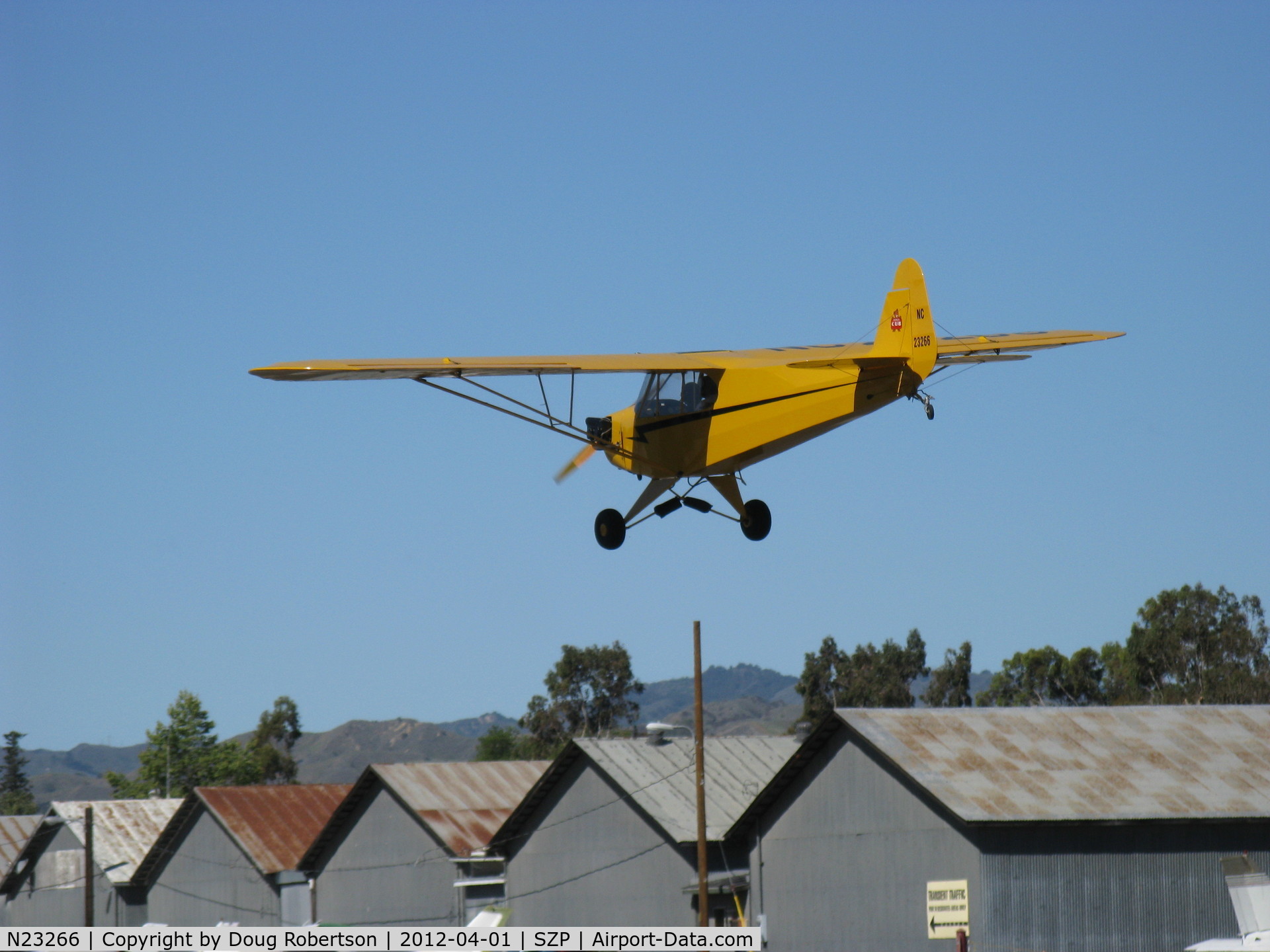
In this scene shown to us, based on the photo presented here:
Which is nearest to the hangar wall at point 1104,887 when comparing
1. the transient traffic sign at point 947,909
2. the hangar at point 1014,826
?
the hangar at point 1014,826

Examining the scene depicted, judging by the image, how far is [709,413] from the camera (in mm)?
23828

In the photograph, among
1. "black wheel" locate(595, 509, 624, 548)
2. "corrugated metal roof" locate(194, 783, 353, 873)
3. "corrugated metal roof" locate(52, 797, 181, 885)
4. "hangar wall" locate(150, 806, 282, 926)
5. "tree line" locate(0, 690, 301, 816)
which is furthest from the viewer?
"tree line" locate(0, 690, 301, 816)

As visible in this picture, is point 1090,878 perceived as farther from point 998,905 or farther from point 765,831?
point 765,831

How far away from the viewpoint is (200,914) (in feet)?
188

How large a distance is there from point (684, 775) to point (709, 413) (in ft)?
76.9

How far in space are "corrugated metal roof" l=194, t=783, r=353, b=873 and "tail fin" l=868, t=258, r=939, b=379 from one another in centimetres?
3702

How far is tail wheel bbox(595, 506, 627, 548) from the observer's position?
83.6 ft

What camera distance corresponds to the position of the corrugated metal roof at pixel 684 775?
43.0 meters

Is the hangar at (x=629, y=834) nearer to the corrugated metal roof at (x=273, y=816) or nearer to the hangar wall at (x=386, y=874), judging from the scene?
the hangar wall at (x=386, y=874)

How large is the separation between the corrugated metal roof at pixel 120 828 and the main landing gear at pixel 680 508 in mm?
41352

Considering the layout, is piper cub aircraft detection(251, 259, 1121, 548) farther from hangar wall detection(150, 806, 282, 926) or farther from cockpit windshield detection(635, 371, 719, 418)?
hangar wall detection(150, 806, 282, 926)

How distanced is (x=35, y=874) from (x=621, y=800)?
109 feet

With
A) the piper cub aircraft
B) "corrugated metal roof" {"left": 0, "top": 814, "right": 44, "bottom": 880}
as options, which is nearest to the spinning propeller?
the piper cub aircraft

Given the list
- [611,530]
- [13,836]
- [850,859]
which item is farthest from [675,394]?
[13,836]
